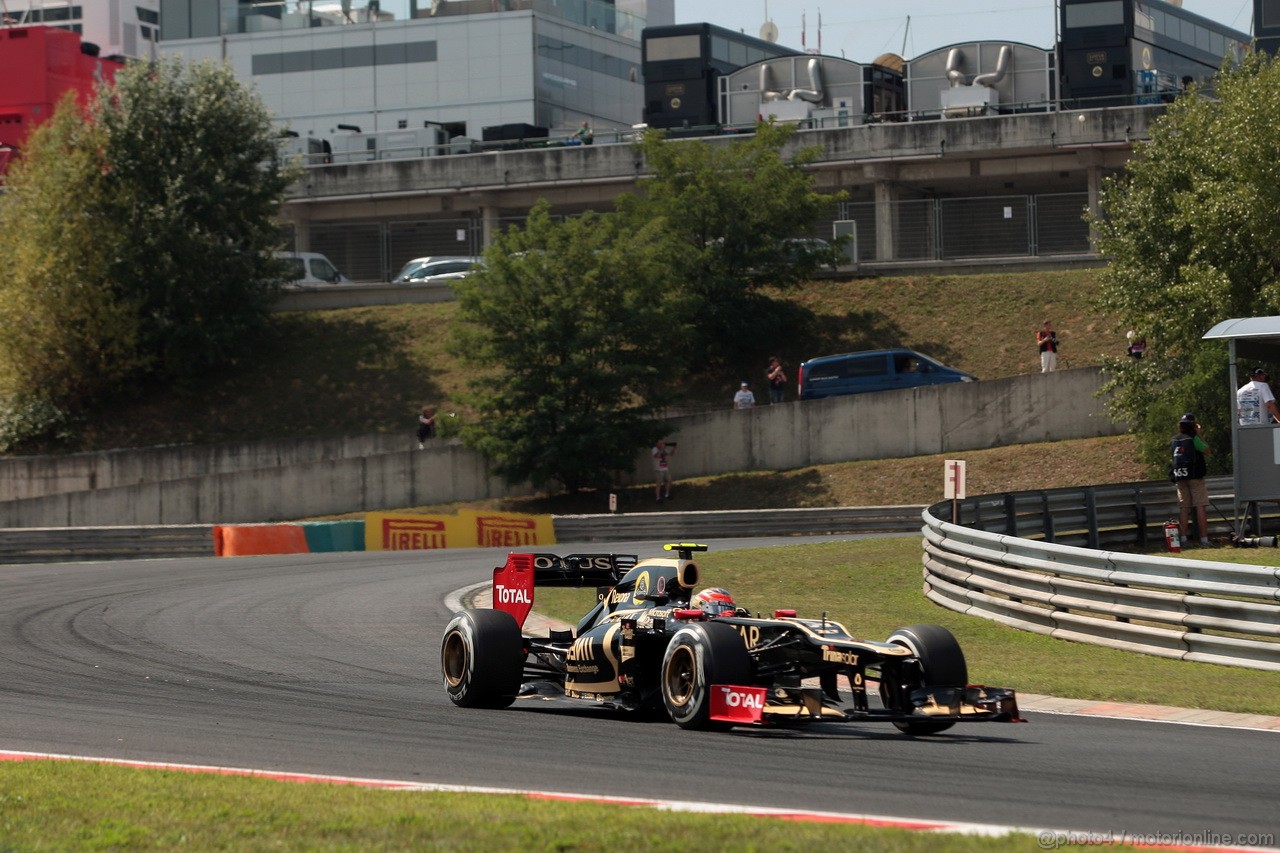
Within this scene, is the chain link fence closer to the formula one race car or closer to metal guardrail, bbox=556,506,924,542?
metal guardrail, bbox=556,506,924,542

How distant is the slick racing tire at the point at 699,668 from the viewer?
1016 cm

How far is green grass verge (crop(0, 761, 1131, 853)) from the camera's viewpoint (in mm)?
6578

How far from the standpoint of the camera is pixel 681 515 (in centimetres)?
3525

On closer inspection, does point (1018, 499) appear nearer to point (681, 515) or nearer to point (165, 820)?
point (681, 515)

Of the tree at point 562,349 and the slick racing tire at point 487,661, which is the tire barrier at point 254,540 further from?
the slick racing tire at point 487,661

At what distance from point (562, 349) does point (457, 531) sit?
8372mm

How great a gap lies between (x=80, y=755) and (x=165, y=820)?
284cm

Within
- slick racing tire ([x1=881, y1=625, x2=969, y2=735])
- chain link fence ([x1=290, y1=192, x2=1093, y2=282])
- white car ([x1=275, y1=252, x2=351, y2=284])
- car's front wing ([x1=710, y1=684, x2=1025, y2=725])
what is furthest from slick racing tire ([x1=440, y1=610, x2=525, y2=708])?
white car ([x1=275, y1=252, x2=351, y2=284])

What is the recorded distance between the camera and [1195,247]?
1316 inches

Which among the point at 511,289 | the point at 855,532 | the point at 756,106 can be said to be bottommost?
the point at 855,532

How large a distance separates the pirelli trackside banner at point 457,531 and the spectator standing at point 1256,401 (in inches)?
640

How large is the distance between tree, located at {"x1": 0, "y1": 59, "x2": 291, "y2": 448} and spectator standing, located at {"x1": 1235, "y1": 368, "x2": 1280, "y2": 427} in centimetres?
3603

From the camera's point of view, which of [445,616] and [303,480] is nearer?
[445,616]

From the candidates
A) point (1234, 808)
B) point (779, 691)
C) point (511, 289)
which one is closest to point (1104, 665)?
point (779, 691)
